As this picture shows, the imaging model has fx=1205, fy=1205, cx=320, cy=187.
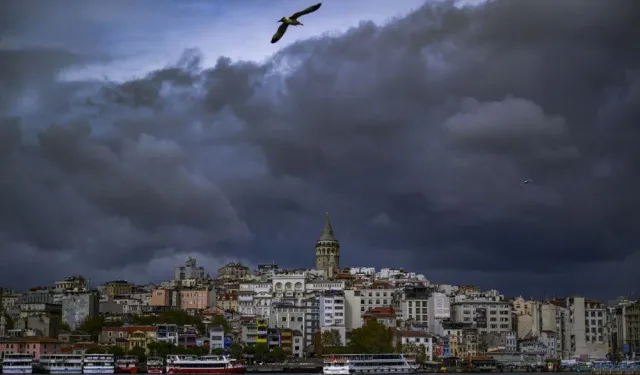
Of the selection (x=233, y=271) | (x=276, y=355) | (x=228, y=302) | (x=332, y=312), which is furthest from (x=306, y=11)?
(x=233, y=271)

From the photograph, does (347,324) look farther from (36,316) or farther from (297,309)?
(36,316)

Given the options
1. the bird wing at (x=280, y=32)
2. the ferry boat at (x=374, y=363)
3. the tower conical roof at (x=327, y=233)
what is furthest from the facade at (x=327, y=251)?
the bird wing at (x=280, y=32)

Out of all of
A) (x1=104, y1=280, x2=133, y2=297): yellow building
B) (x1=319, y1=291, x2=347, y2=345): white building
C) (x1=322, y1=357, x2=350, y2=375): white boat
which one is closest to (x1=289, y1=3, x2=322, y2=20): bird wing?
(x1=322, y1=357, x2=350, y2=375): white boat

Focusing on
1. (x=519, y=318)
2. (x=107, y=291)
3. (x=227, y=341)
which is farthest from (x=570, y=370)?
(x=107, y=291)

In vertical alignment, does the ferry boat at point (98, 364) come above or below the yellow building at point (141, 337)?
below

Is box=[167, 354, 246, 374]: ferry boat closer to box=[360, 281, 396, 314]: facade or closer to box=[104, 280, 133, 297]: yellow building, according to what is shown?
box=[360, 281, 396, 314]: facade

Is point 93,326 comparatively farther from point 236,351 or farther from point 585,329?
point 585,329

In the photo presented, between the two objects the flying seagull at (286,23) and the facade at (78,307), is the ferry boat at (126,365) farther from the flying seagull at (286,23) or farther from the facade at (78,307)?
the flying seagull at (286,23)
